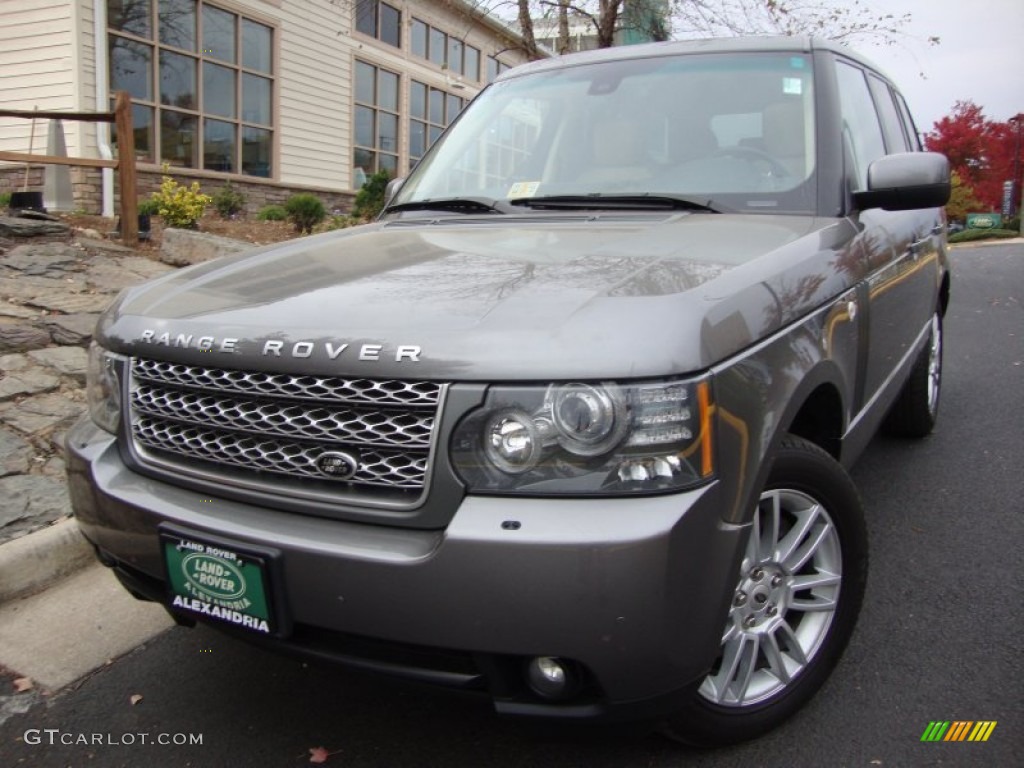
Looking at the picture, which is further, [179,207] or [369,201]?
[369,201]

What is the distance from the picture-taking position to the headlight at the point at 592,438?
5.41 ft

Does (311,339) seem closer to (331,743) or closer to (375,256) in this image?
(375,256)

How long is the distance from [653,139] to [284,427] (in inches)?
72.5

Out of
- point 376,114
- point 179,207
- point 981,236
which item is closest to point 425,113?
point 376,114

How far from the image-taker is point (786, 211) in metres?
2.71

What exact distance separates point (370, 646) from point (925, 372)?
3558 mm

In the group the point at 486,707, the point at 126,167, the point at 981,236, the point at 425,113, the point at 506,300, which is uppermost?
the point at 425,113

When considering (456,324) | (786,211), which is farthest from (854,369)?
(456,324)

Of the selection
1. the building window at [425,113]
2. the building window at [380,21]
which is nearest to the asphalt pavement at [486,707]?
the building window at [380,21]

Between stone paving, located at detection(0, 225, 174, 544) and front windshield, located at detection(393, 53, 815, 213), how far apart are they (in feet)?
6.58

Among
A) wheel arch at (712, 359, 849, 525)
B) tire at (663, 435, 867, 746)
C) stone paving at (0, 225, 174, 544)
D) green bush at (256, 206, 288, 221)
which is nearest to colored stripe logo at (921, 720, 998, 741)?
tire at (663, 435, 867, 746)

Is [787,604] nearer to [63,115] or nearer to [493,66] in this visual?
[63,115]

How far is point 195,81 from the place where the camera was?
12.5m

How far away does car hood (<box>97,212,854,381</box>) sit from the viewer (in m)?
1.69
